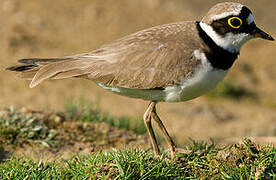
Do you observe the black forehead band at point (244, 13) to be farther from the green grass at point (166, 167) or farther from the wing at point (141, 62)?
the green grass at point (166, 167)

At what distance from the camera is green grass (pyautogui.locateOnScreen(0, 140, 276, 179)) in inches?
164

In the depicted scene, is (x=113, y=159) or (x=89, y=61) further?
(x=89, y=61)

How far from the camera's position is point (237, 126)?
978cm

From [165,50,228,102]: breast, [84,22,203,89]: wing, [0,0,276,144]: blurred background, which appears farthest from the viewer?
[0,0,276,144]: blurred background

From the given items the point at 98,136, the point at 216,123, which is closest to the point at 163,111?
the point at 216,123

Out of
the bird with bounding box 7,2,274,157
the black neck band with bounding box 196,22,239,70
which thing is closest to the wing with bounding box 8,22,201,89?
the bird with bounding box 7,2,274,157

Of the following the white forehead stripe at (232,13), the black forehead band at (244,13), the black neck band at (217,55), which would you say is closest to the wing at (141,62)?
the black neck band at (217,55)

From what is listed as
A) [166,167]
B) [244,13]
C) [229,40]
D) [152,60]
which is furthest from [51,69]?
[244,13]

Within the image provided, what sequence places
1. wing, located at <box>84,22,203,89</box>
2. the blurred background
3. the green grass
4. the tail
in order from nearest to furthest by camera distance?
1. the green grass
2. wing, located at <box>84,22,203,89</box>
3. the tail
4. the blurred background

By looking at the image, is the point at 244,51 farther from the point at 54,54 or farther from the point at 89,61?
the point at 89,61

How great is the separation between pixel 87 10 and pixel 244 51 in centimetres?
508

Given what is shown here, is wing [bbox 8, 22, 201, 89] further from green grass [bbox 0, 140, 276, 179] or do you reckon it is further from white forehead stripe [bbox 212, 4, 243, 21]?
green grass [bbox 0, 140, 276, 179]

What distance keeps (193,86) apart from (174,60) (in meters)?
0.35

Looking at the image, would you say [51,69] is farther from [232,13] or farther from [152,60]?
[232,13]
